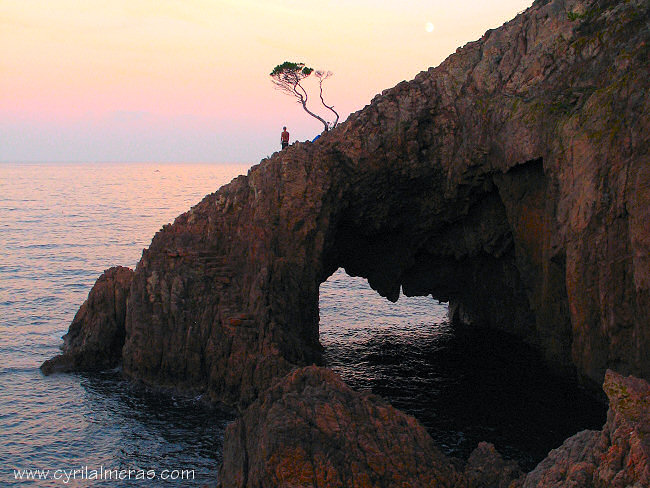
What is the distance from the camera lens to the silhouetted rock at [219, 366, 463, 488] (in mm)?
21672

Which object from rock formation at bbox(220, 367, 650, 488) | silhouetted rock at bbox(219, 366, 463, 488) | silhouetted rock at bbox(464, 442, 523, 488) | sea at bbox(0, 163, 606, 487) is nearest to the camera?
rock formation at bbox(220, 367, 650, 488)

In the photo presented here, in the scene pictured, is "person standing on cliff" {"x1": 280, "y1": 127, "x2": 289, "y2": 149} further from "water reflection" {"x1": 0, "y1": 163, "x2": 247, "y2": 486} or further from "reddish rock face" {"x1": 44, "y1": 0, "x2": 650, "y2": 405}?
"water reflection" {"x1": 0, "y1": 163, "x2": 247, "y2": 486}

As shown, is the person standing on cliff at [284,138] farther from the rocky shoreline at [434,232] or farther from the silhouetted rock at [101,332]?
the silhouetted rock at [101,332]

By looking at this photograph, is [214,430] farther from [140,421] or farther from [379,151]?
[379,151]

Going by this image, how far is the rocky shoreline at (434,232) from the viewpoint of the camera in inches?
1197

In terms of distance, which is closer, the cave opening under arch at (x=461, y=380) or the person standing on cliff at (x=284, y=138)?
the cave opening under arch at (x=461, y=380)

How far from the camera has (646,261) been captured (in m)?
28.8

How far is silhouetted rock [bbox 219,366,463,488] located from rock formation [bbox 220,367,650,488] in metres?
0.03

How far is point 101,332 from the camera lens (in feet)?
142

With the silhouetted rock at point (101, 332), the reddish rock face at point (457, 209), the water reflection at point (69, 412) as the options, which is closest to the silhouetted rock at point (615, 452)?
the reddish rock face at point (457, 209)

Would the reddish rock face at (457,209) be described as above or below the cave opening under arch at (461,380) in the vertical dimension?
above

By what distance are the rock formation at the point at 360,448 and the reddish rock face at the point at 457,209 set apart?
1127 centimetres

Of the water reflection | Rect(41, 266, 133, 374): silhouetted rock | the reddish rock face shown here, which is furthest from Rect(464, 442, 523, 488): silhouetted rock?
Rect(41, 266, 133, 374): silhouetted rock

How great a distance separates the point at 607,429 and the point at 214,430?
68.7 ft
